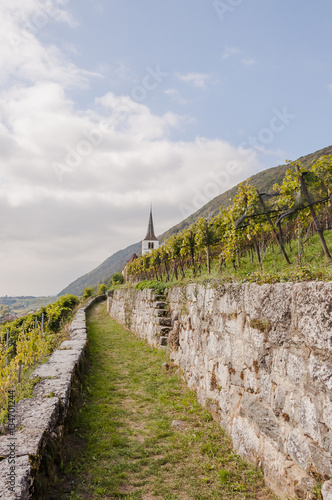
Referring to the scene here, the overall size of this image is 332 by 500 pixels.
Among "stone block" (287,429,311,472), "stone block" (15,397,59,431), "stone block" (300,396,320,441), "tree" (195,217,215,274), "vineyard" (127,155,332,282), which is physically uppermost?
"tree" (195,217,215,274)

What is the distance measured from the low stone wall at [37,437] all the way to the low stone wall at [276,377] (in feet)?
6.43

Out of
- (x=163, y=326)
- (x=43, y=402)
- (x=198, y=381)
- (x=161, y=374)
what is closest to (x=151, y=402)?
(x=198, y=381)

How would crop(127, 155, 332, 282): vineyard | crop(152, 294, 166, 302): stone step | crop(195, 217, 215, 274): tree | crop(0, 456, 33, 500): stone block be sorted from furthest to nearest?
1. crop(195, 217, 215, 274): tree
2. crop(152, 294, 166, 302): stone step
3. crop(127, 155, 332, 282): vineyard
4. crop(0, 456, 33, 500): stone block

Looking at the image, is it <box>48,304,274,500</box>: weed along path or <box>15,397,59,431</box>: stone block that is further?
<box>15,397,59,431</box>: stone block

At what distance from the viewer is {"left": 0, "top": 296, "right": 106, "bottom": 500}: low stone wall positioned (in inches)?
91.1

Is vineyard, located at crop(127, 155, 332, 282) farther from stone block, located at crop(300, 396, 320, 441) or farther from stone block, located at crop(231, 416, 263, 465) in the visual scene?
stone block, located at crop(231, 416, 263, 465)

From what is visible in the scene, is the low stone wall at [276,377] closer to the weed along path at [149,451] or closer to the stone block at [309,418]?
the stone block at [309,418]

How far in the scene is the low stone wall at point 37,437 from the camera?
231 cm

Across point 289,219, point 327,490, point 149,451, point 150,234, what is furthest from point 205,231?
point 150,234

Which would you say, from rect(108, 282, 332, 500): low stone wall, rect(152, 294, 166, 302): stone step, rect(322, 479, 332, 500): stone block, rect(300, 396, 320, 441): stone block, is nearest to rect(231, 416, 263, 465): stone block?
rect(108, 282, 332, 500): low stone wall

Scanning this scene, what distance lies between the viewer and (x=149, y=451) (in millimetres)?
3791

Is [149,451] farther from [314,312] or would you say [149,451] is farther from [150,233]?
[150,233]

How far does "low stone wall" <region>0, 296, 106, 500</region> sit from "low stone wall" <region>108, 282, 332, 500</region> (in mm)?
1961

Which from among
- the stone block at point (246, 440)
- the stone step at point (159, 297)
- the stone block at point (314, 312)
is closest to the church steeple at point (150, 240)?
the stone step at point (159, 297)
